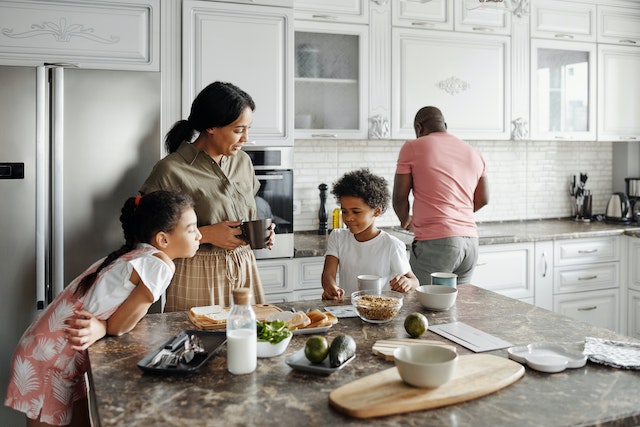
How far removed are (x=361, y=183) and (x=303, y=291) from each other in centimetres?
119

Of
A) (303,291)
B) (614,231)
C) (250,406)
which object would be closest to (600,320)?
(614,231)

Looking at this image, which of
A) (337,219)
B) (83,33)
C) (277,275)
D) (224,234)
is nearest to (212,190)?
(224,234)

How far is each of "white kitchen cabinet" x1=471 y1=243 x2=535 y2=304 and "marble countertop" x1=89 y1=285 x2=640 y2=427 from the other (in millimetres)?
2101

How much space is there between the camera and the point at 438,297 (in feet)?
6.28

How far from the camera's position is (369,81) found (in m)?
3.76

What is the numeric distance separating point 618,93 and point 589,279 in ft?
4.69

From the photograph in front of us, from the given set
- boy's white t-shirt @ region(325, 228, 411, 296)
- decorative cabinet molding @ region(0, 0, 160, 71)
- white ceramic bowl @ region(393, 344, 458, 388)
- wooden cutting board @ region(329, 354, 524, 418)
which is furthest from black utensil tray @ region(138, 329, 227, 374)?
decorative cabinet molding @ region(0, 0, 160, 71)

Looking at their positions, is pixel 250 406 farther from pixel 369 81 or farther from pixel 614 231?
pixel 614 231

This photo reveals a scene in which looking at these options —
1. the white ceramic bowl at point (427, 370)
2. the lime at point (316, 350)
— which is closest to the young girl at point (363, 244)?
the lime at point (316, 350)

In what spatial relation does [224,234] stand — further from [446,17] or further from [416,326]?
[446,17]

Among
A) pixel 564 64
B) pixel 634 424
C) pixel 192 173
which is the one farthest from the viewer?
pixel 564 64

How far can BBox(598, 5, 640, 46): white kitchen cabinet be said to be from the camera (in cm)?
437

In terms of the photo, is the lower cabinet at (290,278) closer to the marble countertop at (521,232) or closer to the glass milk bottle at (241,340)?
the marble countertop at (521,232)

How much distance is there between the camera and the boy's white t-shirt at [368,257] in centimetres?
239
